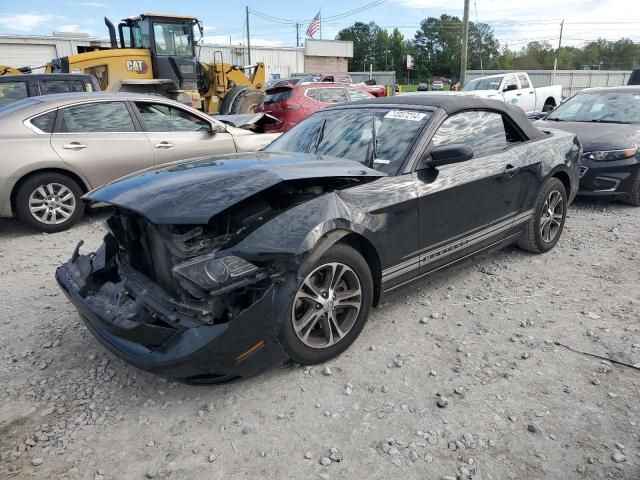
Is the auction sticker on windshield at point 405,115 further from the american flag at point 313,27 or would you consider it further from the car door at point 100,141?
the american flag at point 313,27

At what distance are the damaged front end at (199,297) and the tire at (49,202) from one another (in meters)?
3.21

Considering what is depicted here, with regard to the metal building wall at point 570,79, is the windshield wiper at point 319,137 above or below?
below

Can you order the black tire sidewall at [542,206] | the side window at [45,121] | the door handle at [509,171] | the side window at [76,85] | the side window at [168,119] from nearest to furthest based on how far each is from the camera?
the door handle at [509,171] < the black tire sidewall at [542,206] < the side window at [45,121] < the side window at [168,119] < the side window at [76,85]

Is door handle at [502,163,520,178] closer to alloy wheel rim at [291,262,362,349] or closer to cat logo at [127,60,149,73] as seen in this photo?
alloy wheel rim at [291,262,362,349]

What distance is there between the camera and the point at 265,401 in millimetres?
2621

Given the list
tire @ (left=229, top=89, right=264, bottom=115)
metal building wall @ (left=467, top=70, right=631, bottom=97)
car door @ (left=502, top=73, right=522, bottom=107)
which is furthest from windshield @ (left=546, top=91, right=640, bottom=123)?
metal building wall @ (left=467, top=70, right=631, bottom=97)

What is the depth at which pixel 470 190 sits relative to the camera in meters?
3.62

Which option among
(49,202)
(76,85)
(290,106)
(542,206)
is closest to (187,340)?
(542,206)

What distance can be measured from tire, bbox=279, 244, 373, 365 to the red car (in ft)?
24.8

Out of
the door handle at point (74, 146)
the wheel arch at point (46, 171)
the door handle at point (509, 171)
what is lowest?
the wheel arch at point (46, 171)

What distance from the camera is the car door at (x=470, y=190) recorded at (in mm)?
3361

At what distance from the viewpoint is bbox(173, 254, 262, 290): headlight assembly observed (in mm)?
2363

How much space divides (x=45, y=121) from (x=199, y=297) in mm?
4419

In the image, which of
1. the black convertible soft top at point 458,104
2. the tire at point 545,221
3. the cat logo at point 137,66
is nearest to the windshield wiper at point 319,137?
the black convertible soft top at point 458,104
